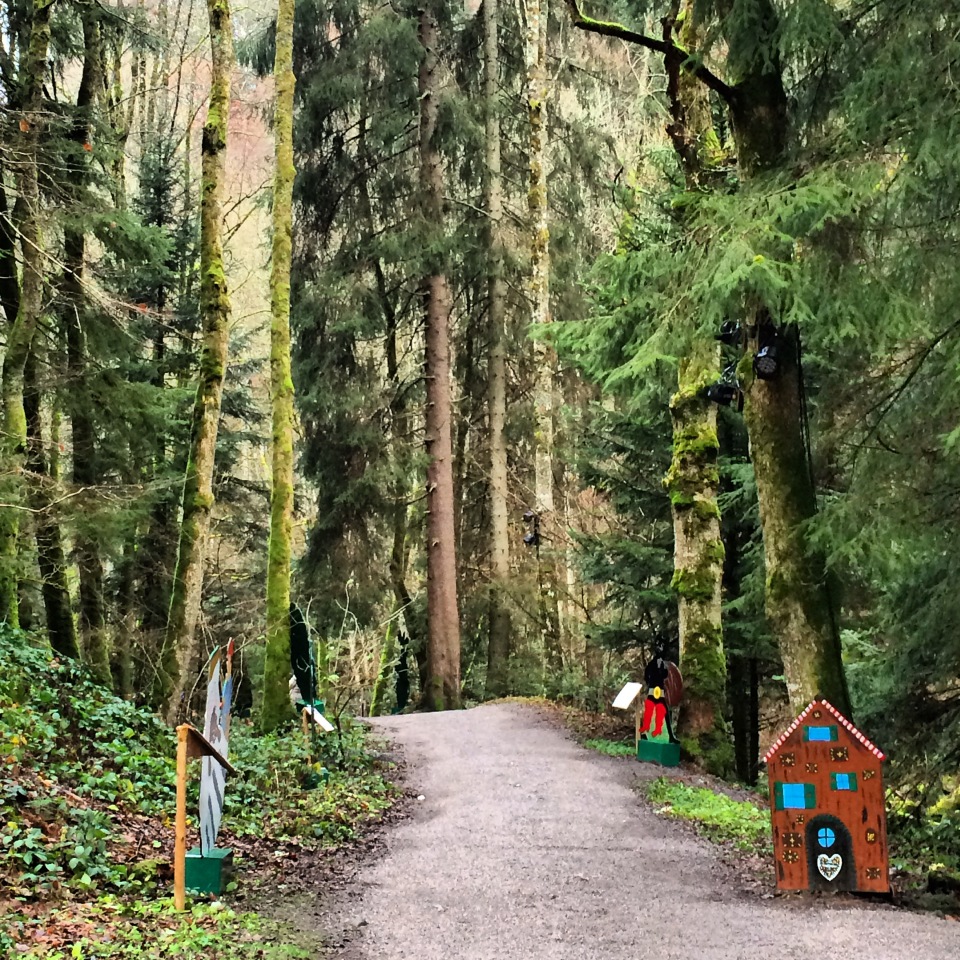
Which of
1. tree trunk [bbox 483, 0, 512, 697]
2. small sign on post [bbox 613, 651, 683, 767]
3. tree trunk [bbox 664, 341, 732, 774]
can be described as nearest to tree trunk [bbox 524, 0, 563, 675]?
tree trunk [bbox 483, 0, 512, 697]

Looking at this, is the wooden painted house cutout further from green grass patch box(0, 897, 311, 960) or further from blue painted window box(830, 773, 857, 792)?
green grass patch box(0, 897, 311, 960)

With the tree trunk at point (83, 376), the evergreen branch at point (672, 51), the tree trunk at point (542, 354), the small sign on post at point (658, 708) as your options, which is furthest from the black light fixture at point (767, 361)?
the tree trunk at point (542, 354)

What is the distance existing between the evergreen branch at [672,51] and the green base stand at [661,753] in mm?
6371

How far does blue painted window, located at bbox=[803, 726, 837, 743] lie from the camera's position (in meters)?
5.06

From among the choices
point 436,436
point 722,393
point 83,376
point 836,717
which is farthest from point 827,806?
point 436,436

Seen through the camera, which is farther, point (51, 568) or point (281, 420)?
point (281, 420)

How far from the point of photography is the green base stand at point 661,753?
30.2 feet

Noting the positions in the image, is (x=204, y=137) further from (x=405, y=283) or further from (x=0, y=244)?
(x=405, y=283)

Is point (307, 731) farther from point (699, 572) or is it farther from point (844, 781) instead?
point (844, 781)

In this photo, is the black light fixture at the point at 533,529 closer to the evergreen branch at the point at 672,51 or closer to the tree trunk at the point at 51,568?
the tree trunk at the point at 51,568

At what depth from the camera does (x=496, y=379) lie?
55.6ft

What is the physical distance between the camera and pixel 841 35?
5.17 metres

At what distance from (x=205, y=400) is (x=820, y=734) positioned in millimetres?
7301

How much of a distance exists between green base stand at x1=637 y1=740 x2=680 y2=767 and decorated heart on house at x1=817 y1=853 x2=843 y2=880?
4.18 m
